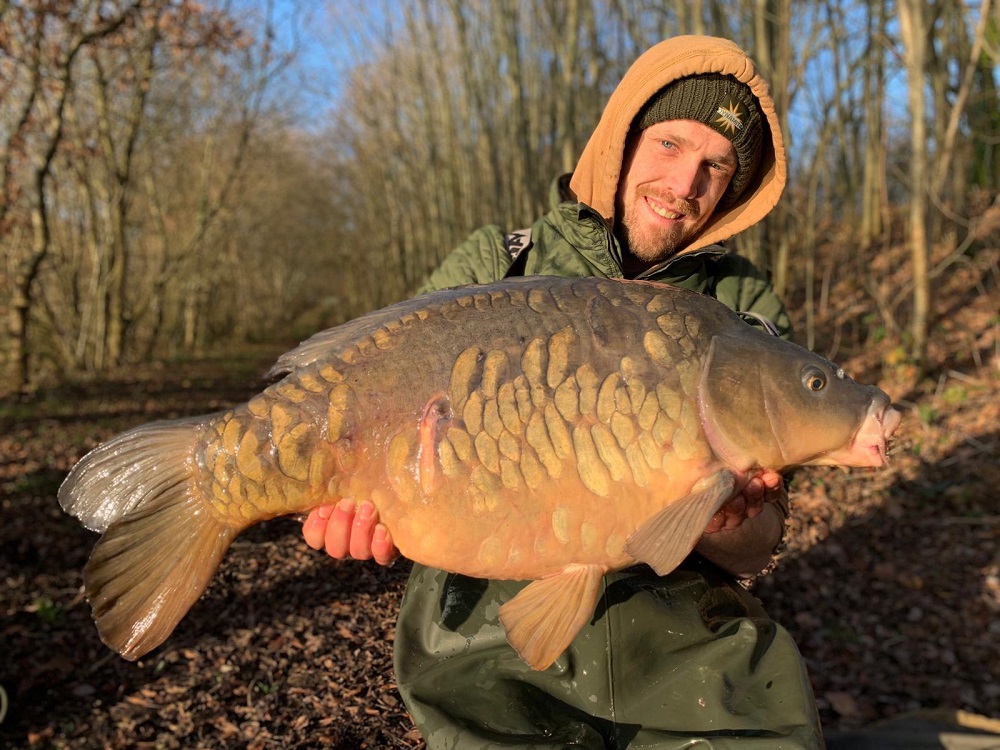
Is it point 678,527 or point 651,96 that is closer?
point 678,527

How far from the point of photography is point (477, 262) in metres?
2.02

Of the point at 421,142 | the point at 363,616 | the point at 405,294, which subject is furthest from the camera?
the point at 405,294

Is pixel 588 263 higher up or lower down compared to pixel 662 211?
lower down

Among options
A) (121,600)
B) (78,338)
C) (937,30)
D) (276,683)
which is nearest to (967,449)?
(276,683)

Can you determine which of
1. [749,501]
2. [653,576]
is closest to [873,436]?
[749,501]

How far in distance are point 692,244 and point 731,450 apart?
87 cm

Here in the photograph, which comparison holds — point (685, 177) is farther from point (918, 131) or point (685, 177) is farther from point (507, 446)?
point (918, 131)

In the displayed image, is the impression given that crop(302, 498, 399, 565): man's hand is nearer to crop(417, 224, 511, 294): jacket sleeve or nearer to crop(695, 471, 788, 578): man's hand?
crop(695, 471, 788, 578): man's hand

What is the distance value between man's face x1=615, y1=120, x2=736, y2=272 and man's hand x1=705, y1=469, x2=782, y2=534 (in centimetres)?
75

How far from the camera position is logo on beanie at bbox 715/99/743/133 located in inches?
72.4

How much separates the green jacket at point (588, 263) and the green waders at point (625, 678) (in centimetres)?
72

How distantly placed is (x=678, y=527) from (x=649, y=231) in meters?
0.94

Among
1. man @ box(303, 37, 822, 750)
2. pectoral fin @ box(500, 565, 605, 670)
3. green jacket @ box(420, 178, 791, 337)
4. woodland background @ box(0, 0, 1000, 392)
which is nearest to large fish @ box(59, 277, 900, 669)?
pectoral fin @ box(500, 565, 605, 670)

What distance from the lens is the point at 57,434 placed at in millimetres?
5844
